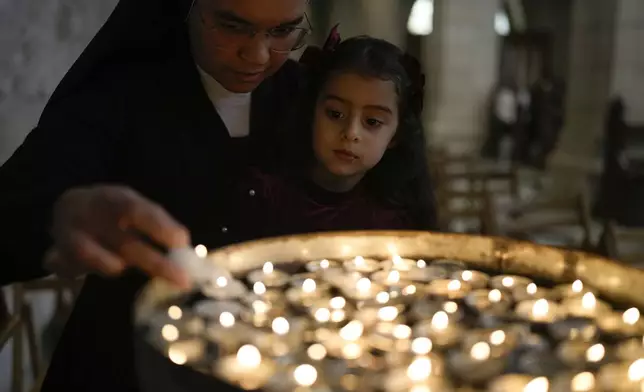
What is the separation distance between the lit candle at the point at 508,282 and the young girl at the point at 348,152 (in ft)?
0.60

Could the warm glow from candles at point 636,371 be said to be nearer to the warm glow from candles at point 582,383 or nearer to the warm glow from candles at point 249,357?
the warm glow from candles at point 582,383

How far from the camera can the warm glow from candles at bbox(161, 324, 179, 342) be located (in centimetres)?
41

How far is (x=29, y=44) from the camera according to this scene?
0.73 meters

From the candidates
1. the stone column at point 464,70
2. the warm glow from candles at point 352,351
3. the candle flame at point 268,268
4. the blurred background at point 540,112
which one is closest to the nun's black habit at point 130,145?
the candle flame at point 268,268

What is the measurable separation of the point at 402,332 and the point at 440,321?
0.03 m

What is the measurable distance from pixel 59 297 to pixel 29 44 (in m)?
0.31

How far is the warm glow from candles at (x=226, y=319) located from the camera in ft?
1.54

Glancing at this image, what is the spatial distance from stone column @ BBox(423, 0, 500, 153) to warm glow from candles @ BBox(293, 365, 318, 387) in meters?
2.87

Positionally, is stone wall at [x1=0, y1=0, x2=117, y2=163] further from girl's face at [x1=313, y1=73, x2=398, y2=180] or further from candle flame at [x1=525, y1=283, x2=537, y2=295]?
candle flame at [x1=525, y1=283, x2=537, y2=295]

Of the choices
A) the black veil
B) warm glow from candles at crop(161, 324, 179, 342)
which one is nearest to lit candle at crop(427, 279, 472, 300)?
warm glow from candles at crop(161, 324, 179, 342)

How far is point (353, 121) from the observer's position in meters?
0.71

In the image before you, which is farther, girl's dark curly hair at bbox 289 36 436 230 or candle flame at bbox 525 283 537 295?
girl's dark curly hair at bbox 289 36 436 230

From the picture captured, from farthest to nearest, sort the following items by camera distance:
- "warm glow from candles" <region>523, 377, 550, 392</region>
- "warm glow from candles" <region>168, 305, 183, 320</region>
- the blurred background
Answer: the blurred background < "warm glow from candles" <region>168, 305, 183, 320</region> < "warm glow from candles" <region>523, 377, 550, 392</region>

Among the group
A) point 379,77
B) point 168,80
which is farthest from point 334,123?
point 168,80
